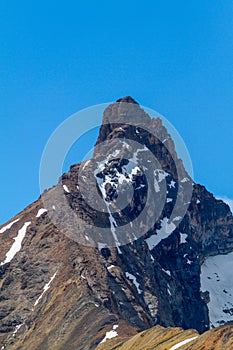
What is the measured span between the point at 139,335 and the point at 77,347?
1753cm

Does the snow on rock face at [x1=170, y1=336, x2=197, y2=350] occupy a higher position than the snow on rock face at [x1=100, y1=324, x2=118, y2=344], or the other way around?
the snow on rock face at [x1=100, y1=324, x2=118, y2=344]

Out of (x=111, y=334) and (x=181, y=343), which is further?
(x=111, y=334)

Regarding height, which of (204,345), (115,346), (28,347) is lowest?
(204,345)

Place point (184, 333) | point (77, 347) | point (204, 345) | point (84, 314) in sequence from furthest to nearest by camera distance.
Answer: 1. point (84, 314)
2. point (77, 347)
3. point (184, 333)
4. point (204, 345)

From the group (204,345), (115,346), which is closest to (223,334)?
(204,345)

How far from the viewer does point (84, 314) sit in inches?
7840

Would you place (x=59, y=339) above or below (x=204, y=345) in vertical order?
above

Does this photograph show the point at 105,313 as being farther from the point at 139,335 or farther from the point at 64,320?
the point at 139,335

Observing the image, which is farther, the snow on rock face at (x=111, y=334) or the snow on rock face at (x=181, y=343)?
the snow on rock face at (x=111, y=334)

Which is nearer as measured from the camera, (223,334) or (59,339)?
(223,334)

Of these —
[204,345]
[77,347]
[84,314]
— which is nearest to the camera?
[204,345]

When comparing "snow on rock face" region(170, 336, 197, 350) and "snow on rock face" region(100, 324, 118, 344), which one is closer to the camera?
"snow on rock face" region(170, 336, 197, 350)

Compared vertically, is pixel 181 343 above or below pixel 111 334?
below

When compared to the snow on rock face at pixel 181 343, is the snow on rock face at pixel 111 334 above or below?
above
